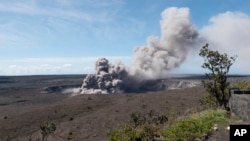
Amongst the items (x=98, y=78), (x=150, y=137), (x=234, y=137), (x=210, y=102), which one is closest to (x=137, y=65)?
(x=98, y=78)

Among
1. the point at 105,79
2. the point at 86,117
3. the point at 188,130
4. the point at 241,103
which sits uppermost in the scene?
the point at 105,79

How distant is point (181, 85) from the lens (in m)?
167

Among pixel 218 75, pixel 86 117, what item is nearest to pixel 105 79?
pixel 86 117

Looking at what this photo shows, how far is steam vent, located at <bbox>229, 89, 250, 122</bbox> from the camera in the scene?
2183 centimetres

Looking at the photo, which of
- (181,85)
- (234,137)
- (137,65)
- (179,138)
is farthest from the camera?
(181,85)

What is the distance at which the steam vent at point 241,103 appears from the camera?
21830 mm

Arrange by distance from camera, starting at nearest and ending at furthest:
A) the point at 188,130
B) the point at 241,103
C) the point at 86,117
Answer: the point at 188,130 → the point at 241,103 → the point at 86,117

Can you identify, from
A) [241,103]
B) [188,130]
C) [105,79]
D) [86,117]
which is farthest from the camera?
[105,79]

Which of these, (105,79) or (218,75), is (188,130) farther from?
(105,79)

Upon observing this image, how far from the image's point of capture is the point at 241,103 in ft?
74.9

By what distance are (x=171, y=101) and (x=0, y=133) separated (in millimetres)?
42209

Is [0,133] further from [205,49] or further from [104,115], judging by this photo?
[205,49]

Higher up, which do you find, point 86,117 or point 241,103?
point 241,103

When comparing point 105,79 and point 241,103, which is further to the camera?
point 105,79
